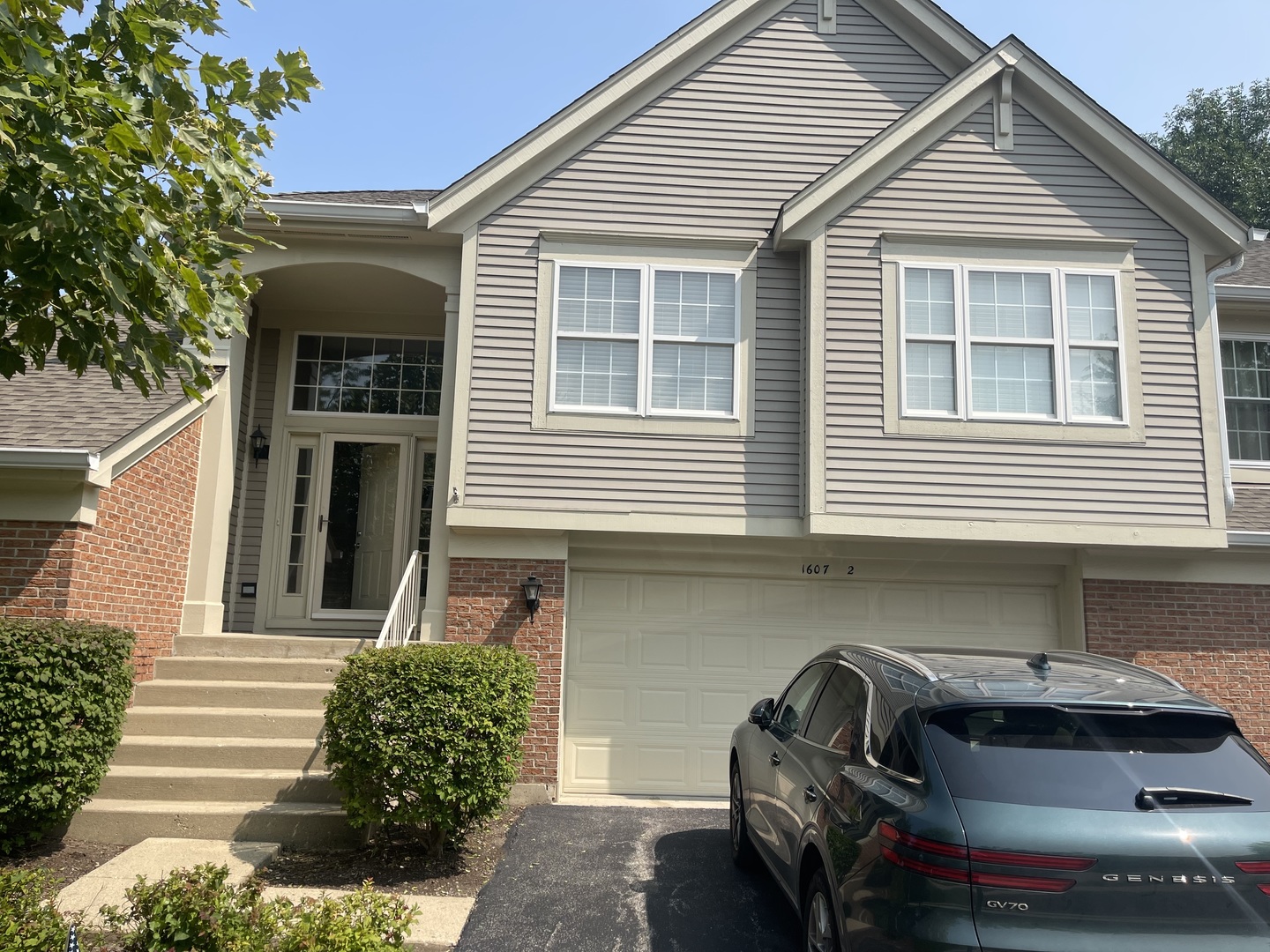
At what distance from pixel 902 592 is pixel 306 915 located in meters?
7.09

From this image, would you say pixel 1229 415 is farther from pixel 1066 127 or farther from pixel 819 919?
pixel 819 919

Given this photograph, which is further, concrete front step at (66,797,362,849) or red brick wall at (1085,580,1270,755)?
red brick wall at (1085,580,1270,755)

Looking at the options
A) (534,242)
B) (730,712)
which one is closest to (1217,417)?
(730,712)

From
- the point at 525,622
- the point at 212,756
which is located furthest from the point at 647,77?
the point at 212,756

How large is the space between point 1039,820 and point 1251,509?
27.2 feet

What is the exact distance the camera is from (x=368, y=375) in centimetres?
1126

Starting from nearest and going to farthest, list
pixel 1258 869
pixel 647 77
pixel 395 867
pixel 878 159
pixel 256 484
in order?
pixel 1258 869, pixel 395 867, pixel 878 159, pixel 647 77, pixel 256 484

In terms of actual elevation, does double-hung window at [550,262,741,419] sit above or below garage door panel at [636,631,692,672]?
above

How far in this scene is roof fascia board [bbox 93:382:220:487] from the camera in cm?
750

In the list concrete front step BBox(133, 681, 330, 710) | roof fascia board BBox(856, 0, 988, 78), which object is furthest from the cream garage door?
roof fascia board BBox(856, 0, 988, 78)

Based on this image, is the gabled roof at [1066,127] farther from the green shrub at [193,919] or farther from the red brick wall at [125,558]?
the green shrub at [193,919]

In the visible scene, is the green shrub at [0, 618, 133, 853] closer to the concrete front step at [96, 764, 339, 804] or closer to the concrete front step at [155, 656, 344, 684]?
the concrete front step at [96, 764, 339, 804]

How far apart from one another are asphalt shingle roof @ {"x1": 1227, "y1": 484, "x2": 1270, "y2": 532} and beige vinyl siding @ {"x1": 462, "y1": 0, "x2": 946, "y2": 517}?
4432 millimetres

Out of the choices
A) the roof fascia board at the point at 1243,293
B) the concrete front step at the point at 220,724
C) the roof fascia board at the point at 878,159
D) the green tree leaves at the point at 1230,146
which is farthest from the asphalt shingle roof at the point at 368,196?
the green tree leaves at the point at 1230,146
